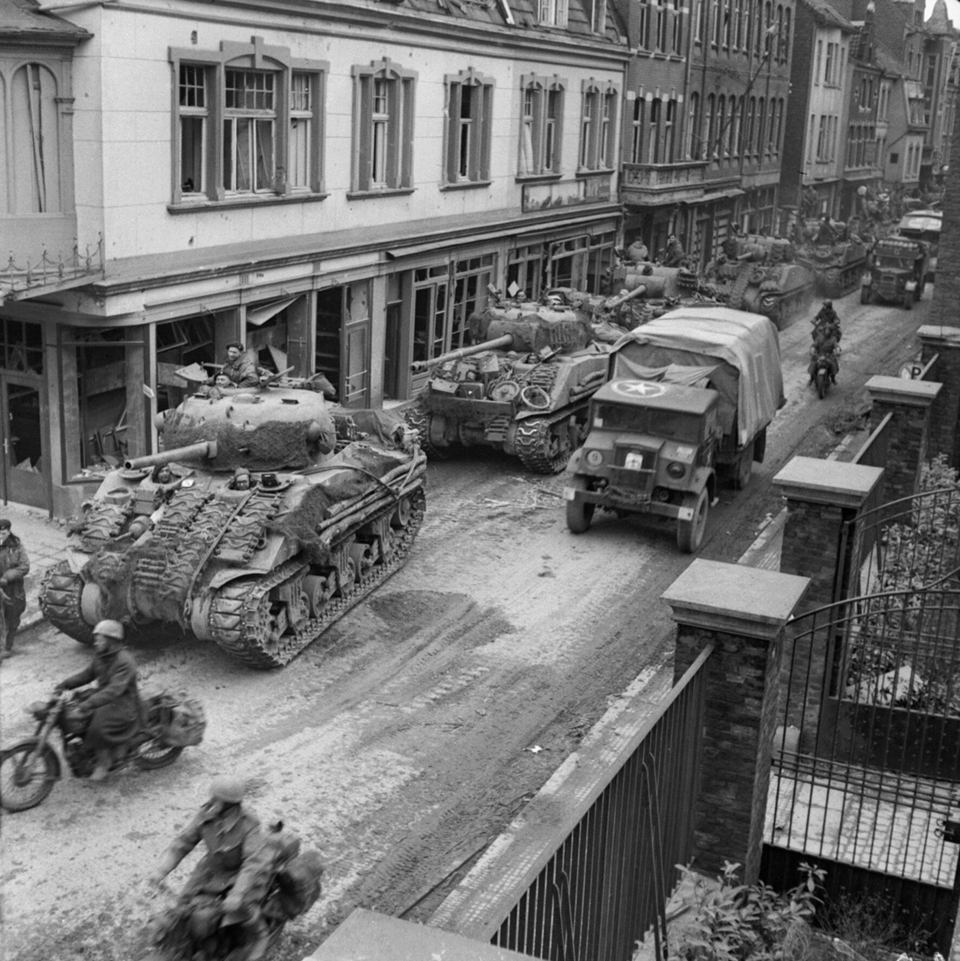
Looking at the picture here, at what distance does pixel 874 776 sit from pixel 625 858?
11.5 feet

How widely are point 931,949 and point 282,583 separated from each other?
6.95 metres

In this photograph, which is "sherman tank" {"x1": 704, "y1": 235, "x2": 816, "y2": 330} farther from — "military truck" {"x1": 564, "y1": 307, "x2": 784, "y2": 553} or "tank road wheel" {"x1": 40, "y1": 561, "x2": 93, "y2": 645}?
"tank road wheel" {"x1": 40, "y1": 561, "x2": 93, "y2": 645}

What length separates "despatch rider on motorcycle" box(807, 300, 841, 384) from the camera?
26562 mm

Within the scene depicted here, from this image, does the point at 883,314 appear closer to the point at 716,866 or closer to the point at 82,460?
the point at 82,460

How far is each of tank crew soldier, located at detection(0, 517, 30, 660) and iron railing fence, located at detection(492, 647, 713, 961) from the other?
777 centimetres

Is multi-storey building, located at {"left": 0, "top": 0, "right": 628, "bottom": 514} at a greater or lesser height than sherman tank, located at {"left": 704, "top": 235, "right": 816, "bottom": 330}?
greater

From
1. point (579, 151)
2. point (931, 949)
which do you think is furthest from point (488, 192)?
point (931, 949)

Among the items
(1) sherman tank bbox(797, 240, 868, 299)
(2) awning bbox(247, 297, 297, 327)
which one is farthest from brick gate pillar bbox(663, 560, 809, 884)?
(1) sherman tank bbox(797, 240, 868, 299)

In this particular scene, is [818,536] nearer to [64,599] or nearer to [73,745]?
[73,745]

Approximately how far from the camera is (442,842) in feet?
33.2

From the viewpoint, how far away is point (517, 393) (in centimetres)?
1997

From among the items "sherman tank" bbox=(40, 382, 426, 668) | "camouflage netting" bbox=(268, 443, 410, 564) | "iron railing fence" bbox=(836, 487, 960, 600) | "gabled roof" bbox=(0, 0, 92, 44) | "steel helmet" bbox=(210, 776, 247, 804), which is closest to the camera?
"steel helmet" bbox=(210, 776, 247, 804)

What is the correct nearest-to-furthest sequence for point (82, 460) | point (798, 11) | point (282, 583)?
point (282, 583) → point (82, 460) → point (798, 11)

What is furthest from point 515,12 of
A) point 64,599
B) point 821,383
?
point 64,599
